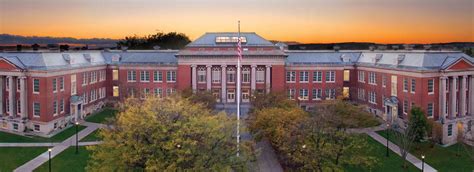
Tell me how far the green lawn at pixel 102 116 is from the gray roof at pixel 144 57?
9.86m

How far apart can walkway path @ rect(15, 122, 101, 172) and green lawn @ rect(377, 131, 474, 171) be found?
38.9 m

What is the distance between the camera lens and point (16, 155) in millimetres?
47125

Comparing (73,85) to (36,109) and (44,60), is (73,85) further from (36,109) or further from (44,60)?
(36,109)

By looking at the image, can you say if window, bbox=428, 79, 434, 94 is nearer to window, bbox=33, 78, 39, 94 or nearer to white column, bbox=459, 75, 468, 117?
white column, bbox=459, 75, 468, 117

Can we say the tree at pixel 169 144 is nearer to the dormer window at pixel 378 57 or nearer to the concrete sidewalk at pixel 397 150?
the concrete sidewalk at pixel 397 150

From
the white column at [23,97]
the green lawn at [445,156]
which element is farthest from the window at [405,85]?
the white column at [23,97]

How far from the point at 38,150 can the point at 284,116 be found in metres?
27.7

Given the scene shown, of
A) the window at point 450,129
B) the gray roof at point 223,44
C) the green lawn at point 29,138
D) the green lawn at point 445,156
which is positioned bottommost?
the green lawn at point 445,156

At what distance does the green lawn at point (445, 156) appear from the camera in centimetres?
4502

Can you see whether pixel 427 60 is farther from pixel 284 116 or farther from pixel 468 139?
pixel 284 116

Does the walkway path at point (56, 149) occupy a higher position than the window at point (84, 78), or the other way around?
the window at point (84, 78)

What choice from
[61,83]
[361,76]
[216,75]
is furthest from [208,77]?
[361,76]

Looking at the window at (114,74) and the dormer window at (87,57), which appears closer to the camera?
the dormer window at (87,57)

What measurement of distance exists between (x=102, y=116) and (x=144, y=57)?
1584 centimetres
